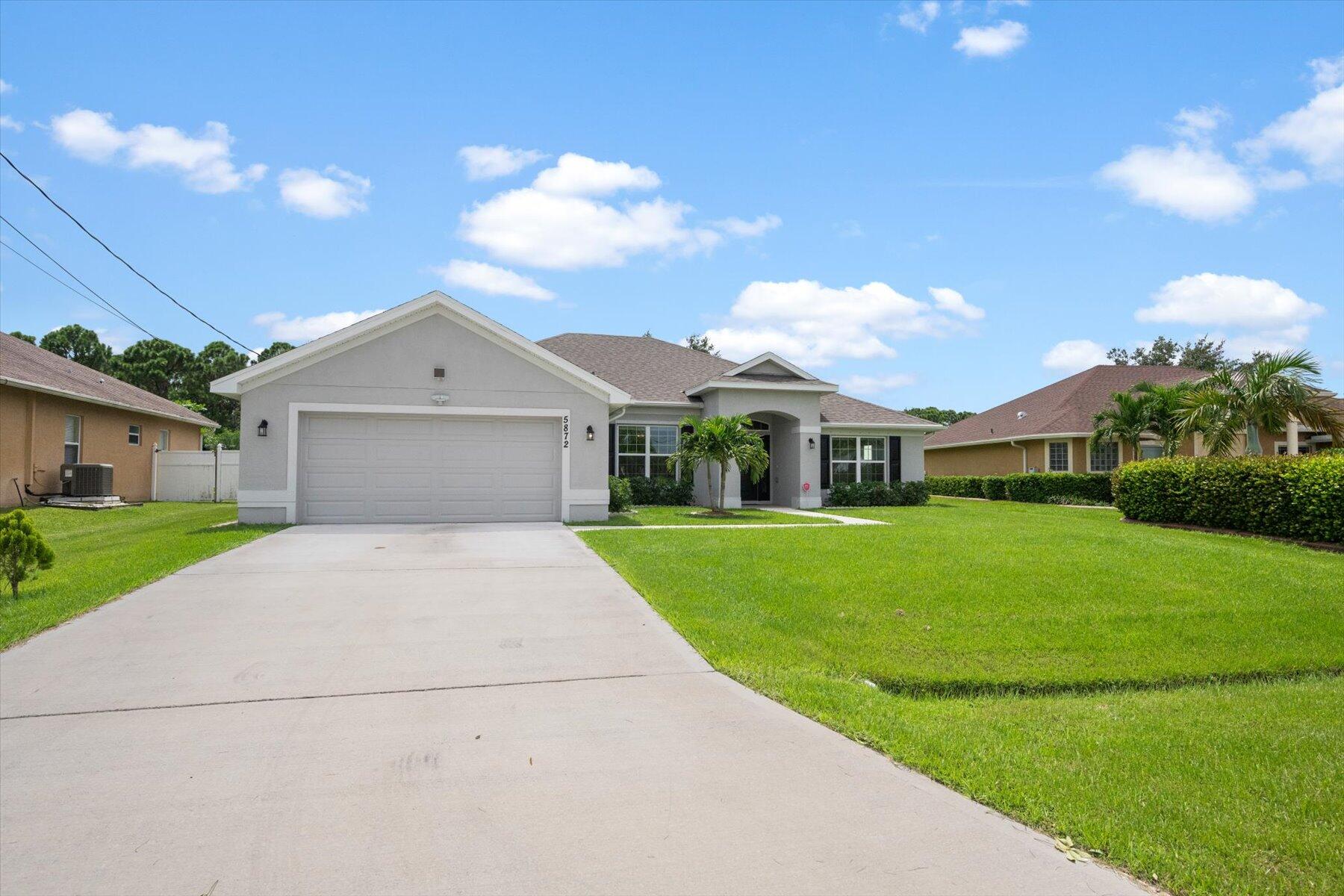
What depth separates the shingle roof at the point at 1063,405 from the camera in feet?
90.3

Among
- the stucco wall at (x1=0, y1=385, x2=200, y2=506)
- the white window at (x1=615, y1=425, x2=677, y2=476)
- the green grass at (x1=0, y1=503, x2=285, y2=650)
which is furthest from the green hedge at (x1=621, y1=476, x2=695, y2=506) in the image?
the stucco wall at (x1=0, y1=385, x2=200, y2=506)

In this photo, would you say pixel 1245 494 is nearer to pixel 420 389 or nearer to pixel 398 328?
pixel 420 389

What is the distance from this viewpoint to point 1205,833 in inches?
137

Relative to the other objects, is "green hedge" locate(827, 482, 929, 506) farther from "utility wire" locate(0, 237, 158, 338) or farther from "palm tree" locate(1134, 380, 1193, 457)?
"utility wire" locate(0, 237, 158, 338)

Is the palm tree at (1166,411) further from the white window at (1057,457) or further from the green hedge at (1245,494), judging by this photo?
the green hedge at (1245,494)

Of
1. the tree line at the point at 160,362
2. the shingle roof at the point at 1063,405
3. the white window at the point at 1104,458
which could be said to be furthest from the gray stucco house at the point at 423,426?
the tree line at the point at 160,362

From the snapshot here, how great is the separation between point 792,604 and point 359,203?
1428 centimetres

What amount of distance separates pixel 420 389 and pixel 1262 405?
55.6 feet

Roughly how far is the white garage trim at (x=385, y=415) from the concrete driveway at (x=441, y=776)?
7379 mm

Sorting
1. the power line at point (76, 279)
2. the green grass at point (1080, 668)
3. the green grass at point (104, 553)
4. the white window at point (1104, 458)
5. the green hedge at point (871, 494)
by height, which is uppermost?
A: the power line at point (76, 279)

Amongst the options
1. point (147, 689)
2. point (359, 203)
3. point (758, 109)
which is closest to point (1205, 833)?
point (147, 689)

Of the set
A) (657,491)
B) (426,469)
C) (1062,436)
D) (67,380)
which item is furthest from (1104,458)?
(67,380)

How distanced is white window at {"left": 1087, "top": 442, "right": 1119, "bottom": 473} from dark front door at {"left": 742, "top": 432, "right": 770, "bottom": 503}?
1225cm

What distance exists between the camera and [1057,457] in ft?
90.8
